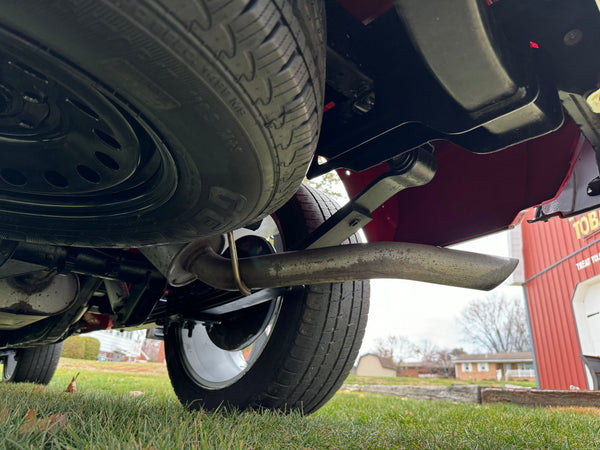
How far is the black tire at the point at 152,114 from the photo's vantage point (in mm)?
487

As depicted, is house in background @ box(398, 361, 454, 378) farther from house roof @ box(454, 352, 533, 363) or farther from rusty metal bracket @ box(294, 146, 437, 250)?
rusty metal bracket @ box(294, 146, 437, 250)

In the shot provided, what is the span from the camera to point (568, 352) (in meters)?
8.47

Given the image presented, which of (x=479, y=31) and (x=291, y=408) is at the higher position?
(x=479, y=31)

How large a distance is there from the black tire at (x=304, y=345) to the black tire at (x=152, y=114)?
0.58 meters

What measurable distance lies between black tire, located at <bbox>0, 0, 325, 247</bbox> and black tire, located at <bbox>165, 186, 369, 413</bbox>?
58 centimetres

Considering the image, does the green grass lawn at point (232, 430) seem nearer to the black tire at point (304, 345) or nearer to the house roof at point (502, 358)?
the black tire at point (304, 345)

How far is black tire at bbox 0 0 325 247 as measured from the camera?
487 millimetres

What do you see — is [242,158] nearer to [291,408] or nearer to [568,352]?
[291,408]

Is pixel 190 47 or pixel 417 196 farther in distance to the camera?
pixel 417 196

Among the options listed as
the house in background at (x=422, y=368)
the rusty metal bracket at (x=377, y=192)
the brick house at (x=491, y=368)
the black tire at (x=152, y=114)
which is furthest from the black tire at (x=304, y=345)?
the house in background at (x=422, y=368)

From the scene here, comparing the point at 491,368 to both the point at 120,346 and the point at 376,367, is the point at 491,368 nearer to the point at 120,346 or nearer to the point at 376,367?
the point at 376,367

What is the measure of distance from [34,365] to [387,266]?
10.7 feet

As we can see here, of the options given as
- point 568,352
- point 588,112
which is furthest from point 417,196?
point 568,352

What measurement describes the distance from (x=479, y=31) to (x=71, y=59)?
1.87ft
